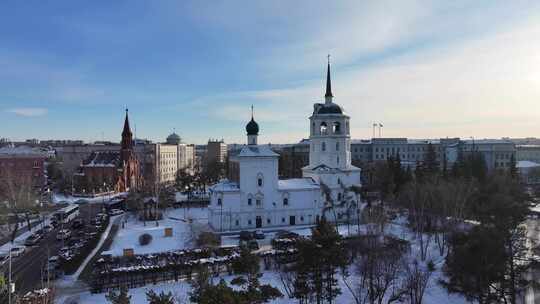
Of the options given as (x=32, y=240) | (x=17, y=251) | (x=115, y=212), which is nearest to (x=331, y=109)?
(x=115, y=212)

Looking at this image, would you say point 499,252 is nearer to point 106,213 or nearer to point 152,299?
point 152,299

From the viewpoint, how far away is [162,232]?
35750 mm

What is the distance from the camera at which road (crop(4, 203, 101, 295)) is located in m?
22.6

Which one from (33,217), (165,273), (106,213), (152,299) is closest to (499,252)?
(152,299)

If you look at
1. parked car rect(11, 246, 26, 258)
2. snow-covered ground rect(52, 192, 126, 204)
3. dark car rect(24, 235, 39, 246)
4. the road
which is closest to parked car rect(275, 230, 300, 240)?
the road

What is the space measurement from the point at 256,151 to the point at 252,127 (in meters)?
2.56

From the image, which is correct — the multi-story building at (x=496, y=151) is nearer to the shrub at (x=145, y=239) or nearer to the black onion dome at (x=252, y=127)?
the black onion dome at (x=252, y=127)

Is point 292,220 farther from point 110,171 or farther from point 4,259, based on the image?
point 110,171

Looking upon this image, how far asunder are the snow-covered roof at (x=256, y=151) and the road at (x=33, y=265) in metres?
17.7

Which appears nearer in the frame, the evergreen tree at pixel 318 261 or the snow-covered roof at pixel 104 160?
the evergreen tree at pixel 318 261

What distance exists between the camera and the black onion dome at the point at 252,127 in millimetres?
39375

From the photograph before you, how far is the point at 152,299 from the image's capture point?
1221 centimetres

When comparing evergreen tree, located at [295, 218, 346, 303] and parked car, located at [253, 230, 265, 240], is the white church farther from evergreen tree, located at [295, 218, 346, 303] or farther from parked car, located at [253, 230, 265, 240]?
evergreen tree, located at [295, 218, 346, 303]

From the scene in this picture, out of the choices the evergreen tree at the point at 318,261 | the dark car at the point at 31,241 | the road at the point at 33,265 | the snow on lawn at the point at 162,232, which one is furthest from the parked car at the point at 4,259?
Answer: the evergreen tree at the point at 318,261
